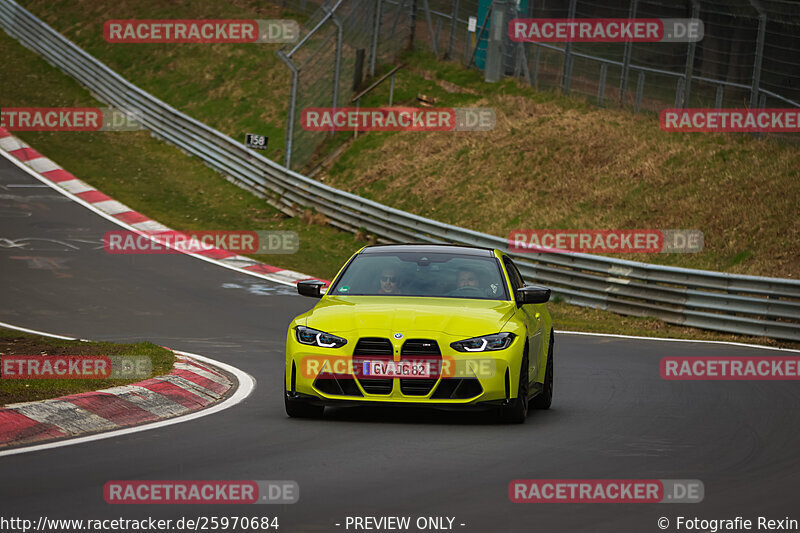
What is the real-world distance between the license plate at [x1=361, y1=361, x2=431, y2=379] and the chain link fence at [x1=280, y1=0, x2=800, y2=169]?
17.0 m

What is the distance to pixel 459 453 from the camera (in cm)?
845

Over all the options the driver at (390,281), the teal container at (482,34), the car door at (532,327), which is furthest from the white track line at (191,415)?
the teal container at (482,34)

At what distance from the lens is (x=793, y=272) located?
70.3 feet

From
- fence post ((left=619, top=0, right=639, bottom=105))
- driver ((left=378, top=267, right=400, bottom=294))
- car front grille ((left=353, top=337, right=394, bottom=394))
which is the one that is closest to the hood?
car front grille ((left=353, top=337, right=394, bottom=394))

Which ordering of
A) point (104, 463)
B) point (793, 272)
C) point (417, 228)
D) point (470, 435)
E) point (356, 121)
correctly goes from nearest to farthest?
point (104, 463), point (470, 435), point (793, 272), point (417, 228), point (356, 121)

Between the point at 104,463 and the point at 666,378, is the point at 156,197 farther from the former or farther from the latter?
the point at 104,463

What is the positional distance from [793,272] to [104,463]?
53.5 feet

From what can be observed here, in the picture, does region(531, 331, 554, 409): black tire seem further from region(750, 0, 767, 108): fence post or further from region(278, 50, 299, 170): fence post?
region(278, 50, 299, 170): fence post

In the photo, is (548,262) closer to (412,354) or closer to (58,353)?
(58,353)

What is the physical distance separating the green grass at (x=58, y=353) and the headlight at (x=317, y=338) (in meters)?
1.68

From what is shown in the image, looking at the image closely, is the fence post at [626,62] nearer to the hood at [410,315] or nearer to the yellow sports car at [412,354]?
the yellow sports car at [412,354]

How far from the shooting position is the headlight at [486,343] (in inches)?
376

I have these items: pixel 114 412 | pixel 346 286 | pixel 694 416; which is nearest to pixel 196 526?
pixel 114 412

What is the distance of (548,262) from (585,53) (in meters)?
8.96
